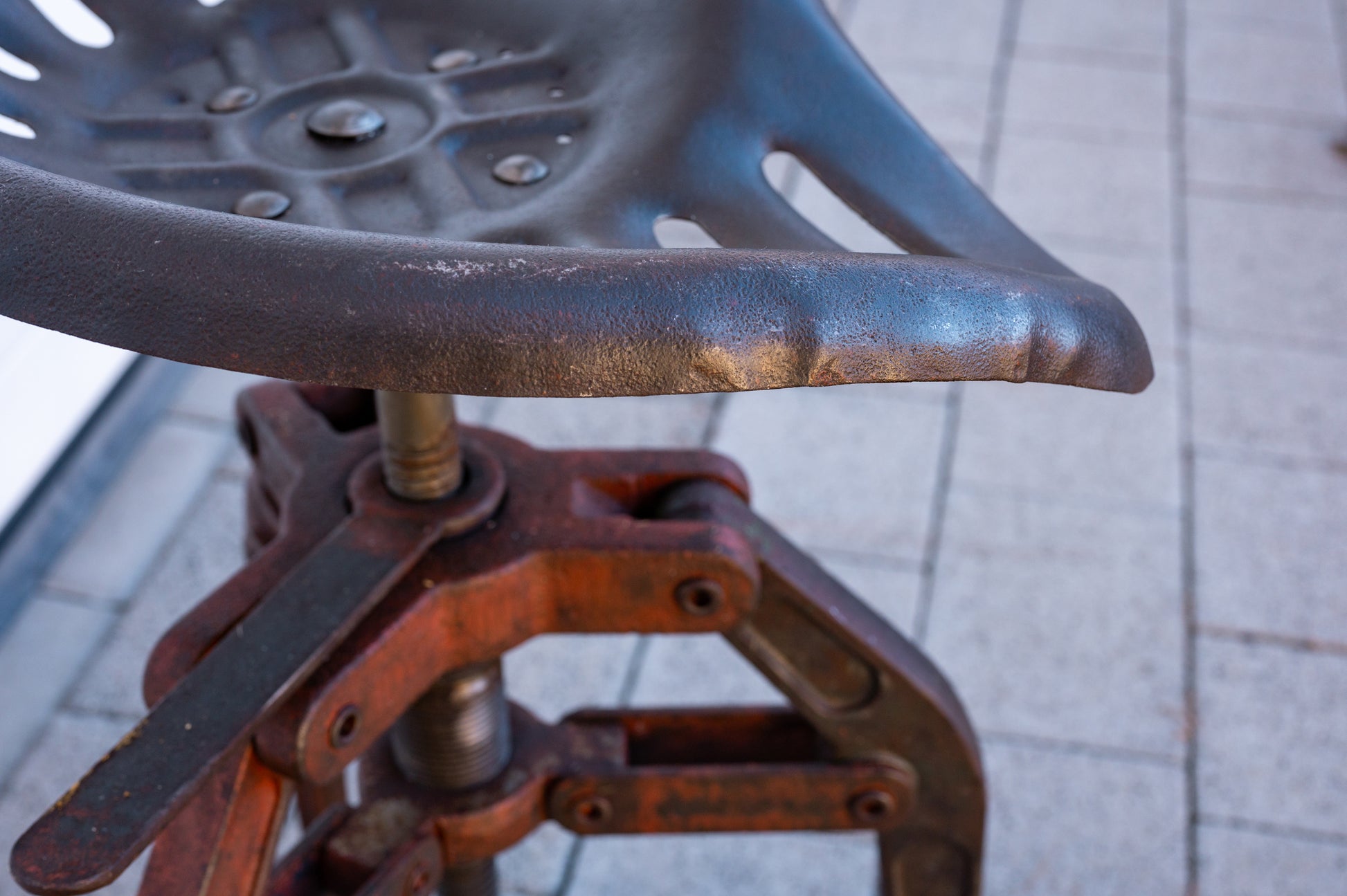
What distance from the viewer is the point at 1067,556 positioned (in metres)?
1.85

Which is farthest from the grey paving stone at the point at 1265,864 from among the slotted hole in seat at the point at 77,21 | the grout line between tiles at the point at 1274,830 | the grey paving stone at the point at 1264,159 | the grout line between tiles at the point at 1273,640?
the slotted hole in seat at the point at 77,21

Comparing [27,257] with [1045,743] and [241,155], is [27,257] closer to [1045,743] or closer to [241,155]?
[241,155]

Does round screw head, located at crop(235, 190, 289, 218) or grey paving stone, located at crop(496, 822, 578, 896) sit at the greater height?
round screw head, located at crop(235, 190, 289, 218)

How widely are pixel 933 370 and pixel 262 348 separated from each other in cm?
25

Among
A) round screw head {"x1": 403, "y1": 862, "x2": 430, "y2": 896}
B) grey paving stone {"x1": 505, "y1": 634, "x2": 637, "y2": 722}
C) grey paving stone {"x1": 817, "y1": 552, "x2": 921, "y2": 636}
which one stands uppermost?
round screw head {"x1": 403, "y1": 862, "x2": 430, "y2": 896}

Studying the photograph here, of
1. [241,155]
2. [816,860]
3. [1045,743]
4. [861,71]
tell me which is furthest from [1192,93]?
[241,155]

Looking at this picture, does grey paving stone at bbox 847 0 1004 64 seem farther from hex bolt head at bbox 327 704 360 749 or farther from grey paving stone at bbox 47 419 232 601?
hex bolt head at bbox 327 704 360 749

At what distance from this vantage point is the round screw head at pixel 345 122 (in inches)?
32.3

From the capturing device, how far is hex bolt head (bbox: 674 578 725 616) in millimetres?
825

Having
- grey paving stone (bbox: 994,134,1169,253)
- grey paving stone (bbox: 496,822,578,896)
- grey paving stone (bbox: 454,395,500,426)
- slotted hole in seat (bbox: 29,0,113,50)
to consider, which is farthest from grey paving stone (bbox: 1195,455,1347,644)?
slotted hole in seat (bbox: 29,0,113,50)

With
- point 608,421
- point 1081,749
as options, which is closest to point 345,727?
point 1081,749

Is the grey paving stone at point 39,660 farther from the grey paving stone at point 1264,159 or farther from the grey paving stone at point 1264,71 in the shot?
the grey paving stone at point 1264,71

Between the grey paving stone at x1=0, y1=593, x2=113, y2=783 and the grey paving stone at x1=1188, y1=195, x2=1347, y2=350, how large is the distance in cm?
167

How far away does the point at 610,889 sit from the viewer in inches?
57.6
